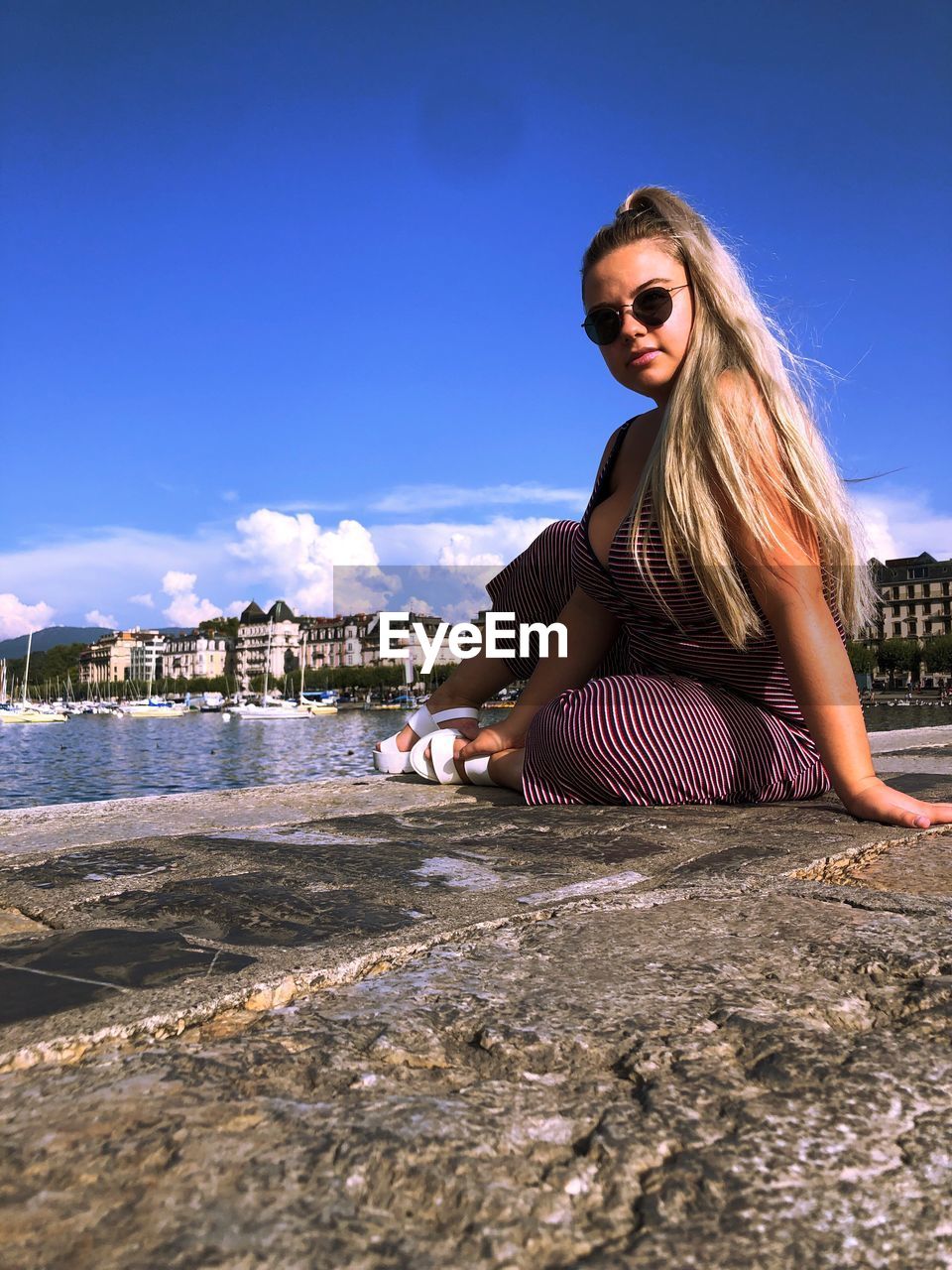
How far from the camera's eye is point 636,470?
2.53 metres

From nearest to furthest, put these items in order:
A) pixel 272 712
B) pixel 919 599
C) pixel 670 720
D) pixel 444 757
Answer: pixel 670 720 < pixel 444 757 < pixel 272 712 < pixel 919 599

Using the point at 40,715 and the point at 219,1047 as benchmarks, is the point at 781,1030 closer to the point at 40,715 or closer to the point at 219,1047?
the point at 219,1047

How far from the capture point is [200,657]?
128 m

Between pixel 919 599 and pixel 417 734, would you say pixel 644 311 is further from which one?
pixel 919 599

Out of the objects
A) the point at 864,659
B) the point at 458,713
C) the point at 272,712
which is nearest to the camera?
the point at 458,713

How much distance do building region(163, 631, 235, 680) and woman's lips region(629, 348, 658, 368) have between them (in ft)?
410

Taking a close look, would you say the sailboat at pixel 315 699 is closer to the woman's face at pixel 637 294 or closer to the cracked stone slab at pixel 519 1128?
the woman's face at pixel 637 294

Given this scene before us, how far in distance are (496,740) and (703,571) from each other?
0.87m

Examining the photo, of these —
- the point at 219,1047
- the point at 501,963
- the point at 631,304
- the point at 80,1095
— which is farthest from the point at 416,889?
the point at 631,304

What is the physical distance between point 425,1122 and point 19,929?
2.48ft

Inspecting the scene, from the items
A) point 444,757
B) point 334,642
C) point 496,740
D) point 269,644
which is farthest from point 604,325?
point 269,644

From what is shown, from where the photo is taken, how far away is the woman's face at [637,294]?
2.32m

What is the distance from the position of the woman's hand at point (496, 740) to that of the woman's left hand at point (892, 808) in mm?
954

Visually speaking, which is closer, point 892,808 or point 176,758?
point 892,808
